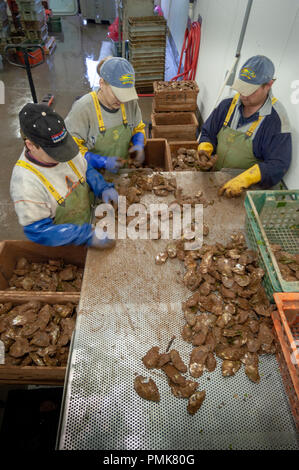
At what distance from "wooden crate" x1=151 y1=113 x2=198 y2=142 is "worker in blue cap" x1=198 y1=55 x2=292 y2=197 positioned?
1.92 m

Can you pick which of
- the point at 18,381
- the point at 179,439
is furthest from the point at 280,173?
the point at 18,381

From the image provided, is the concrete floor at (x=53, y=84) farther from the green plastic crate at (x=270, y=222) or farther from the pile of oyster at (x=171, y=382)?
the green plastic crate at (x=270, y=222)

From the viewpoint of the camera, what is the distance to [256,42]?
10.1ft

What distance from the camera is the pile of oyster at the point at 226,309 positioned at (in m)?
Result: 1.55

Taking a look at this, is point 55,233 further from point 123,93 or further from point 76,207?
point 123,93

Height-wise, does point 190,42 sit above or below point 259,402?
above

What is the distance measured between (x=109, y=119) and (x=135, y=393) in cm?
232

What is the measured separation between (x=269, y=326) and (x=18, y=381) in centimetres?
177

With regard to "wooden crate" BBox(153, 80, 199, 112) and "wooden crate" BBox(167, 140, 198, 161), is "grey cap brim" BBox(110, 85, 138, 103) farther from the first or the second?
"wooden crate" BBox(153, 80, 199, 112)

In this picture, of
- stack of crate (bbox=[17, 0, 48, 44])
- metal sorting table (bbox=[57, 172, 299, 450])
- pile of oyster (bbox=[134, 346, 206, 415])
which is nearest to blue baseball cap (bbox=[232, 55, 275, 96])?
metal sorting table (bbox=[57, 172, 299, 450])

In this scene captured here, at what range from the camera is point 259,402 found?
1.42 m

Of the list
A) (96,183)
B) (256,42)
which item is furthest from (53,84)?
(96,183)

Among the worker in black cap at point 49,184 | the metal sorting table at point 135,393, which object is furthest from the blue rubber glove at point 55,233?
the metal sorting table at point 135,393
